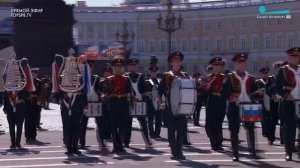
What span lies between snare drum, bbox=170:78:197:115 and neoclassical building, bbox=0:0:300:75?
7354cm

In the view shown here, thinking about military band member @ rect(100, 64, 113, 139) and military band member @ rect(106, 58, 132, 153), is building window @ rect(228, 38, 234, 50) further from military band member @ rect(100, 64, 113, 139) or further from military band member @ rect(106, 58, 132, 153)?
military band member @ rect(106, 58, 132, 153)

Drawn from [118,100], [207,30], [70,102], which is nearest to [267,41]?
[207,30]

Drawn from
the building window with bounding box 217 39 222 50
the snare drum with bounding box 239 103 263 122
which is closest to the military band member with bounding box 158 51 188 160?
the snare drum with bounding box 239 103 263 122

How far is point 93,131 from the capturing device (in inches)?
826

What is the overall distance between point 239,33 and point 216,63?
79.2 metres

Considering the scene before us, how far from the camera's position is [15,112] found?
16.0 meters

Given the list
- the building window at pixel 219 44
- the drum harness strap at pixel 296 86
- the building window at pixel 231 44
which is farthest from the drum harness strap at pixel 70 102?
the building window at pixel 219 44

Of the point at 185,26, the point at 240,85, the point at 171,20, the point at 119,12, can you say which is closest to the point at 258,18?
the point at 185,26

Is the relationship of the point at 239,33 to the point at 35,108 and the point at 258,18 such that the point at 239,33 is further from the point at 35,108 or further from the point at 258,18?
the point at 35,108

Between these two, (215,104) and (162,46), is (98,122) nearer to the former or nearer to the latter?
(215,104)

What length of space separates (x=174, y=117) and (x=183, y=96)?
540 millimetres

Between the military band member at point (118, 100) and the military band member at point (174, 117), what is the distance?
1393mm

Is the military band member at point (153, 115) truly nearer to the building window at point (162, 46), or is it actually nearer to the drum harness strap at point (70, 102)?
the drum harness strap at point (70, 102)

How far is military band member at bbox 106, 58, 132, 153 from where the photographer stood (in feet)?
48.3
